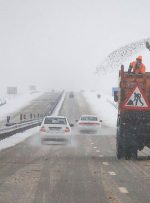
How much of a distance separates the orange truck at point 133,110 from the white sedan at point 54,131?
9.51 m

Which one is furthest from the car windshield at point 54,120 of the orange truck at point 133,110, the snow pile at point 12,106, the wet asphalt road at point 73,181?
the snow pile at point 12,106

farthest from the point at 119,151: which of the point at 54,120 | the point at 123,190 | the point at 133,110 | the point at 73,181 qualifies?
the point at 54,120

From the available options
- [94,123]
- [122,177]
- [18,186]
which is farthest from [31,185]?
[94,123]

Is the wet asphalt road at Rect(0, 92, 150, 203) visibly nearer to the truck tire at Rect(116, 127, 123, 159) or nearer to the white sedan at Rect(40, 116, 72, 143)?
the truck tire at Rect(116, 127, 123, 159)

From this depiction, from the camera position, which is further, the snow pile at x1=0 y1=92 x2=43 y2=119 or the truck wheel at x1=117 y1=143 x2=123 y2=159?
the snow pile at x1=0 y1=92 x2=43 y2=119

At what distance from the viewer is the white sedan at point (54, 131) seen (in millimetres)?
29781

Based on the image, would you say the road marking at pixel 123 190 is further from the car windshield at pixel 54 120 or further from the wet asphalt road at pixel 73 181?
the car windshield at pixel 54 120

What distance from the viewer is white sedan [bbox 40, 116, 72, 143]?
2978 centimetres

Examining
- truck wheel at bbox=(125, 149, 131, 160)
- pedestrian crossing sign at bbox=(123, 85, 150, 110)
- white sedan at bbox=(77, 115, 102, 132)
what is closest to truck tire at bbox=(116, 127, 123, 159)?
truck wheel at bbox=(125, 149, 131, 160)

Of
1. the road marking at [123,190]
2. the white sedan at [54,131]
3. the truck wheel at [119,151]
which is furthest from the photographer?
the white sedan at [54,131]

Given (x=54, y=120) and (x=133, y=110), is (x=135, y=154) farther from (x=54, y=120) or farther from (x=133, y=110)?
(x=54, y=120)

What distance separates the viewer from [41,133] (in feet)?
98.1

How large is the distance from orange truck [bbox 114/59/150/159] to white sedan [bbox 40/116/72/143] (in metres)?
9.51

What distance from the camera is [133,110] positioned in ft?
64.3
